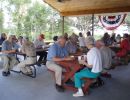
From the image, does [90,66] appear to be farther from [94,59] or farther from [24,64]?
[24,64]

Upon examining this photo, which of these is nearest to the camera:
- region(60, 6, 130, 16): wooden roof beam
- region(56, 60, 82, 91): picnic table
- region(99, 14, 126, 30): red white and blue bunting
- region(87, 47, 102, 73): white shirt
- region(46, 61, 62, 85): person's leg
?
region(87, 47, 102, 73): white shirt

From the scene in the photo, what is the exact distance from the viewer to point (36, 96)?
14.2ft

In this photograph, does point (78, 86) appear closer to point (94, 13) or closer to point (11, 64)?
point (11, 64)

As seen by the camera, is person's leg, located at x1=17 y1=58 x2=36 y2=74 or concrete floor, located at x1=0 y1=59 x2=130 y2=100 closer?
concrete floor, located at x1=0 y1=59 x2=130 y2=100

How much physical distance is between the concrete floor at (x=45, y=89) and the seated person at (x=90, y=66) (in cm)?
27

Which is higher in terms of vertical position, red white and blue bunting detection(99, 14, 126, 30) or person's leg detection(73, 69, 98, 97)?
red white and blue bunting detection(99, 14, 126, 30)

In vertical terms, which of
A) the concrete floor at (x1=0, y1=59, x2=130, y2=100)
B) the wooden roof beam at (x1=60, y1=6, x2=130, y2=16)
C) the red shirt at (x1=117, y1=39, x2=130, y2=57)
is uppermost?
the wooden roof beam at (x1=60, y1=6, x2=130, y2=16)

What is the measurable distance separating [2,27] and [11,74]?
9.43 meters

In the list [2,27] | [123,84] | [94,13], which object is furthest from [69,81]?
[2,27]

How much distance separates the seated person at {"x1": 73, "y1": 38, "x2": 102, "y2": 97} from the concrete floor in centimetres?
27

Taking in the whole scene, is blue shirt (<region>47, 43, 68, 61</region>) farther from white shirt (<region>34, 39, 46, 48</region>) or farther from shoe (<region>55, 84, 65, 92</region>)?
white shirt (<region>34, 39, 46, 48</region>)

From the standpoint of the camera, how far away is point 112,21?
36.4 feet

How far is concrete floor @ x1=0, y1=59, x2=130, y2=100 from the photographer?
14.0 ft

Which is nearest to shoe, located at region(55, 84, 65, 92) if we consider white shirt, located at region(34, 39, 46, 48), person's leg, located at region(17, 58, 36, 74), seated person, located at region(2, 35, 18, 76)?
person's leg, located at region(17, 58, 36, 74)
